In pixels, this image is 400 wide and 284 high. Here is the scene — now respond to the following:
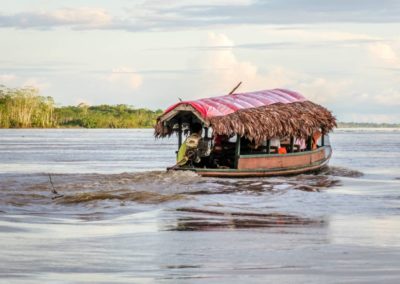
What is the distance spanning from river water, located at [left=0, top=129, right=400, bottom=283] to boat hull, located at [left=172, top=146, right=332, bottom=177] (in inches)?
10.6

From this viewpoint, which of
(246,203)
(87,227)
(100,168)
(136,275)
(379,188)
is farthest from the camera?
(100,168)

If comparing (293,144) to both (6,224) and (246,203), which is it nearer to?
(246,203)

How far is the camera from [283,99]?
2836 centimetres

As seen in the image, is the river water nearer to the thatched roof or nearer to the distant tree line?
the thatched roof

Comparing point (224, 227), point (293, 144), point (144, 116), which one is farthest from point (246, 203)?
point (144, 116)

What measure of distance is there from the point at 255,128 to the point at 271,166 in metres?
1.42

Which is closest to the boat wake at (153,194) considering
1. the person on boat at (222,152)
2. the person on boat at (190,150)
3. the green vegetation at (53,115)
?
the person on boat at (190,150)

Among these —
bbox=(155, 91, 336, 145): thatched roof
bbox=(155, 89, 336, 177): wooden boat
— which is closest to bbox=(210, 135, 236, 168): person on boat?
bbox=(155, 89, 336, 177): wooden boat

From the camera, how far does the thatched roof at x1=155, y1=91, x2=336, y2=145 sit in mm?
25000

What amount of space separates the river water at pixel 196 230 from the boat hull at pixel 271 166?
0.27 metres

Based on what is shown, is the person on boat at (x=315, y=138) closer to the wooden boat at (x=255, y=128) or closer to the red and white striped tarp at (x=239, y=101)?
the wooden boat at (x=255, y=128)

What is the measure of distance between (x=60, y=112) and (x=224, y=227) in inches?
5150

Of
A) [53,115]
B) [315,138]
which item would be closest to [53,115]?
[53,115]

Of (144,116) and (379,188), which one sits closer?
(379,188)
